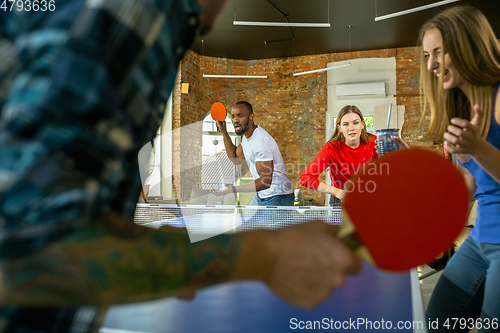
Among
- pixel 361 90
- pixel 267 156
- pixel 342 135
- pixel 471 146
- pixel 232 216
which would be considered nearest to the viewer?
pixel 471 146

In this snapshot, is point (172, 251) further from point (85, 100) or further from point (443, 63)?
point (443, 63)

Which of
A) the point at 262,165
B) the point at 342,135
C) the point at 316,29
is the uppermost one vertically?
the point at 316,29

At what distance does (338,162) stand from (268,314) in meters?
2.17

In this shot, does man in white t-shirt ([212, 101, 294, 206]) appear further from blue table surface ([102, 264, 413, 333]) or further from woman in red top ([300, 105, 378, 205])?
blue table surface ([102, 264, 413, 333])

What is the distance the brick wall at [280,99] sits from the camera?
8.78m

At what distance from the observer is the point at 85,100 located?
0.92ft

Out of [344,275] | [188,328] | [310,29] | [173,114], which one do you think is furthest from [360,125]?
[173,114]

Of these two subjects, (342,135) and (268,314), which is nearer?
(268,314)

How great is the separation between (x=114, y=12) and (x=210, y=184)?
29.4 ft

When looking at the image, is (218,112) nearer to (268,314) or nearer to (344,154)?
(344,154)

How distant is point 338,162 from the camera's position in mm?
3100

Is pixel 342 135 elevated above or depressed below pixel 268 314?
above

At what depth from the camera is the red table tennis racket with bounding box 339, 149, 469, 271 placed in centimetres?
44

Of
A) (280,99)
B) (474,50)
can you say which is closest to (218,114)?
(474,50)
